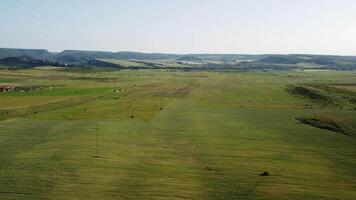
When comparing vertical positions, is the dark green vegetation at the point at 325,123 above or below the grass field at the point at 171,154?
above

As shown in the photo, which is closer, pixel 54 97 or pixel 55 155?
pixel 55 155

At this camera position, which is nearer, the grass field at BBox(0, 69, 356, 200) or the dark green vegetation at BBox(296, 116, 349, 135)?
the grass field at BBox(0, 69, 356, 200)

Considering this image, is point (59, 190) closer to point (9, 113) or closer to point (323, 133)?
point (323, 133)

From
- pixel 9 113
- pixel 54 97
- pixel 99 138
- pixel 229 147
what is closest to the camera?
pixel 229 147

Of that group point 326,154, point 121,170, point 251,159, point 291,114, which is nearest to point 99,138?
point 121,170

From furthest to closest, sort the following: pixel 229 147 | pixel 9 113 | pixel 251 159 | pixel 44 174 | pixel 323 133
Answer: pixel 9 113, pixel 323 133, pixel 229 147, pixel 251 159, pixel 44 174

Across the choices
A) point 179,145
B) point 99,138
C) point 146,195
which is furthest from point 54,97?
point 146,195

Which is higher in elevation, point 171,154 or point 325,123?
point 325,123

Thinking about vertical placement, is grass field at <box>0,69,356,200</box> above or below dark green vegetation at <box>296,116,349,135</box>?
below

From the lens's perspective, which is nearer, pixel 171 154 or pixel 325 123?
pixel 171 154

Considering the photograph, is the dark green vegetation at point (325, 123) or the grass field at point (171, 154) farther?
the dark green vegetation at point (325, 123)
